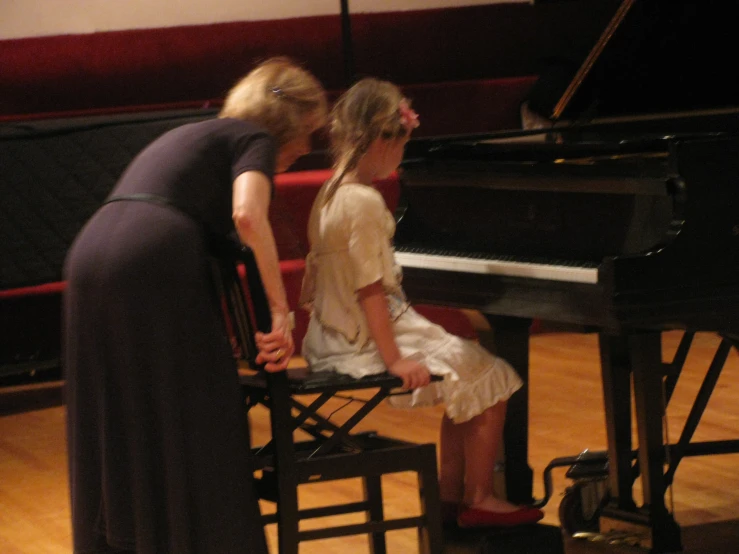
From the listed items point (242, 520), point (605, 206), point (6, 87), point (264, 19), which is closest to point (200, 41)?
point (264, 19)

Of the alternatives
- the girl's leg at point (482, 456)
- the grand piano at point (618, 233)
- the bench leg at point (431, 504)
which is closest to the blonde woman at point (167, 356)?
the bench leg at point (431, 504)

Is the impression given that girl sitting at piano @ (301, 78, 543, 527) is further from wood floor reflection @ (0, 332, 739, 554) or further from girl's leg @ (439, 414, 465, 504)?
wood floor reflection @ (0, 332, 739, 554)

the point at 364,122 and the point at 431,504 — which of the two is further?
the point at 364,122

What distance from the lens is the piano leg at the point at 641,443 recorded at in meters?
2.74

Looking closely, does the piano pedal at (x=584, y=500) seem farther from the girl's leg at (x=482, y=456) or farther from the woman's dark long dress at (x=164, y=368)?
the woman's dark long dress at (x=164, y=368)

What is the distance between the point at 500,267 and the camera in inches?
118

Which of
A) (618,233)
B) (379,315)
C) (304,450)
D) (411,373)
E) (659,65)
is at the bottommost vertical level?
(304,450)

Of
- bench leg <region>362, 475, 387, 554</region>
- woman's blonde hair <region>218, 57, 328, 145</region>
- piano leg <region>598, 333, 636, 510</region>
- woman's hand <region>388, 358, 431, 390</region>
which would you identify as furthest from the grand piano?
woman's blonde hair <region>218, 57, 328, 145</region>

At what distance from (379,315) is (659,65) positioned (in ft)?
4.77

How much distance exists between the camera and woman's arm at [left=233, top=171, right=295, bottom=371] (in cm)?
245

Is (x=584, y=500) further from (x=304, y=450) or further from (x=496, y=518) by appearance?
(x=304, y=450)

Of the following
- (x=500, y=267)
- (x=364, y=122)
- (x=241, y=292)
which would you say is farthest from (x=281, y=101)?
(x=500, y=267)

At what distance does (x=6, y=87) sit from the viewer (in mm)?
6035

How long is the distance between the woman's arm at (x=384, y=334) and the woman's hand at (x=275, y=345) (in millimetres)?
243
